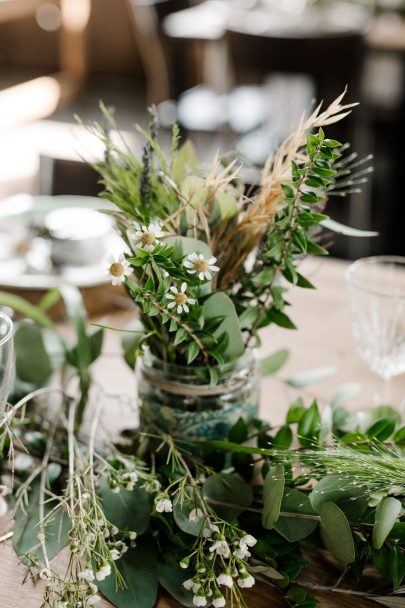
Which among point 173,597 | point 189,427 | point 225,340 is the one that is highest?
point 225,340

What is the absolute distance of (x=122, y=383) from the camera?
112 centimetres

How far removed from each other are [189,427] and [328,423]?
0.16 meters

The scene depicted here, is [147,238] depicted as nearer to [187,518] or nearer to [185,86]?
[187,518]

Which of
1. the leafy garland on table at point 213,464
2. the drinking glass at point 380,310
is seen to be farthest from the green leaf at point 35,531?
the drinking glass at point 380,310

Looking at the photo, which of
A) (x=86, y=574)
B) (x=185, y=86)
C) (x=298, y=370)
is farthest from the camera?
(x=185, y=86)

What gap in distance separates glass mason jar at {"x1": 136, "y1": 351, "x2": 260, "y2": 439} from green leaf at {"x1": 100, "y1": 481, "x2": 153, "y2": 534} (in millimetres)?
86

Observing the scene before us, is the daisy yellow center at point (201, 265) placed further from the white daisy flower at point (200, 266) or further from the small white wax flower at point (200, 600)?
the small white wax flower at point (200, 600)

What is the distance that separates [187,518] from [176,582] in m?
0.06

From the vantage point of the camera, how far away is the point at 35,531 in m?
0.78

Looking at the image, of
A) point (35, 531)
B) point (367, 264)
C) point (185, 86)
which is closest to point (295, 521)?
point (35, 531)

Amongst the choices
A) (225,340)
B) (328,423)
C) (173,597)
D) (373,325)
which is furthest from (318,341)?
(173,597)

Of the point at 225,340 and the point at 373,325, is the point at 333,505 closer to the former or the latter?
the point at 225,340

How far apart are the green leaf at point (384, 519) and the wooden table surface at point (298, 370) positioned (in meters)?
0.09

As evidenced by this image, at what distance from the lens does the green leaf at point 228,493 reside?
0.78 meters
